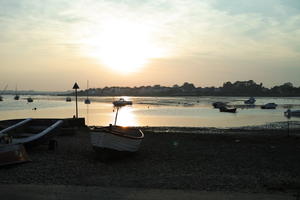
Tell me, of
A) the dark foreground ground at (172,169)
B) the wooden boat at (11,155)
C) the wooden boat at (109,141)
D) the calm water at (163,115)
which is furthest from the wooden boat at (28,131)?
the calm water at (163,115)

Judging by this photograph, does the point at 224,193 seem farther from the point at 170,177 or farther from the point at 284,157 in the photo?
the point at 284,157

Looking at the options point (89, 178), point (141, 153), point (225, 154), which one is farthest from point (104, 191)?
point (225, 154)

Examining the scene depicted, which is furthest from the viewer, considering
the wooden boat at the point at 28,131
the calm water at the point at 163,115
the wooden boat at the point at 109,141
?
the calm water at the point at 163,115

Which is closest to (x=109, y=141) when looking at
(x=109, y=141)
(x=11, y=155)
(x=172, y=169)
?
(x=109, y=141)

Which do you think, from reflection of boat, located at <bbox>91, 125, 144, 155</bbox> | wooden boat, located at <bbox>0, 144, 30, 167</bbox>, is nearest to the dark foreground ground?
wooden boat, located at <bbox>0, 144, 30, 167</bbox>

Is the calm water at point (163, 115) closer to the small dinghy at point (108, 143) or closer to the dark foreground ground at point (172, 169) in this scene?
the dark foreground ground at point (172, 169)

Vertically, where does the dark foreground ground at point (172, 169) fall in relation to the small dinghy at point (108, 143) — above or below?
below

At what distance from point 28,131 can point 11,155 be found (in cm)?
627

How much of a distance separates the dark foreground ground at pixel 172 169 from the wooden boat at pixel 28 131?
0.64m

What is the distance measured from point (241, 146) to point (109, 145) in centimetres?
842

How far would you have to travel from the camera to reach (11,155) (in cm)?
1204

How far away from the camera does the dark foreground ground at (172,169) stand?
984 centimetres

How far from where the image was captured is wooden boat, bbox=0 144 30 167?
1170 centimetres

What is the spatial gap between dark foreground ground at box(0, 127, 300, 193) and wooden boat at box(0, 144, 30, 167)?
0.87ft
